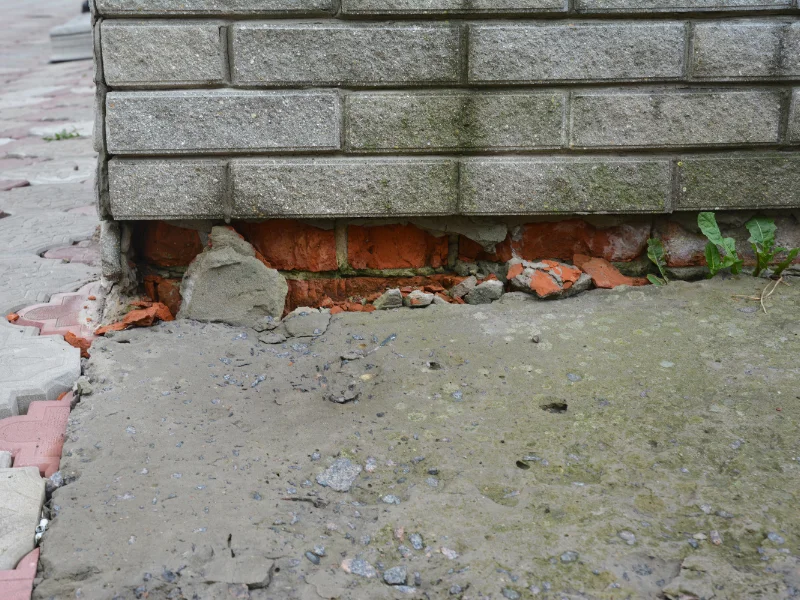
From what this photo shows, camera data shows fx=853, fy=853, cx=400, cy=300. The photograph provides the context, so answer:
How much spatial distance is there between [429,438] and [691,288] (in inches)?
62.1

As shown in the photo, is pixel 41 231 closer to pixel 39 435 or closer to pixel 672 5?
pixel 39 435

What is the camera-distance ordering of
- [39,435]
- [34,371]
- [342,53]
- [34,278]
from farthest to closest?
1. [34,278]
2. [342,53]
3. [34,371]
4. [39,435]

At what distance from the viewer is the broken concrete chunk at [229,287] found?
3627 mm

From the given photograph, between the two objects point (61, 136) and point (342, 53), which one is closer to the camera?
point (342, 53)

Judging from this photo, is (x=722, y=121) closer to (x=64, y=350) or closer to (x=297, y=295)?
(x=297, y=295)

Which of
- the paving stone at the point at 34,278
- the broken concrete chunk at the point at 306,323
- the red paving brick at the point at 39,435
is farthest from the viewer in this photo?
the paving stone at the point at 34,278

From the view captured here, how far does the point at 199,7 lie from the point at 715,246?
2369 mm

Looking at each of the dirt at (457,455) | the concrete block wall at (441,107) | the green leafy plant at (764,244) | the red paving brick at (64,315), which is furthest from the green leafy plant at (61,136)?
the green leafy plant at (764,244)

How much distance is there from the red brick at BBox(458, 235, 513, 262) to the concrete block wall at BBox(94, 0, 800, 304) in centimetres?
25

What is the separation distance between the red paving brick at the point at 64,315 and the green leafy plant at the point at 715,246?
2661mm

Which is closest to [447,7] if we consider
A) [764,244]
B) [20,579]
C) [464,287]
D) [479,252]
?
[479,252]

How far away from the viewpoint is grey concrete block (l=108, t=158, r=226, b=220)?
348 cm

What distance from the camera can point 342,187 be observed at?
353 centimetres

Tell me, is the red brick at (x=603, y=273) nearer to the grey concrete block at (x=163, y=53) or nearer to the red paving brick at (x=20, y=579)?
the grey concrete block at (x=163, y=53)
